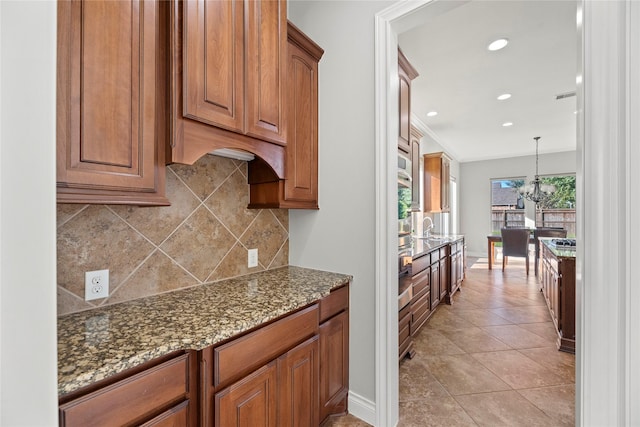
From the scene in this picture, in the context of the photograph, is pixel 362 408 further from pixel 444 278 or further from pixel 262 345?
pixel 444 278

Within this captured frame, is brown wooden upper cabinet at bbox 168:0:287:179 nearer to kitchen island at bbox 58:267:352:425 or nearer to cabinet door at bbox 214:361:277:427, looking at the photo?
kitchen island at bbox 58:267:352:425

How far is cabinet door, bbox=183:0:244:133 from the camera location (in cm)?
110

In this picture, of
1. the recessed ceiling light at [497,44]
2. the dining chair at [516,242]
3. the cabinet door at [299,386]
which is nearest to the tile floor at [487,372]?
the cabinet door at [299,386]

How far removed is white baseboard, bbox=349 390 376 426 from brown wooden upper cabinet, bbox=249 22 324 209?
1.25 m

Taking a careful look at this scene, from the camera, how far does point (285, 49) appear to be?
5.09 ft

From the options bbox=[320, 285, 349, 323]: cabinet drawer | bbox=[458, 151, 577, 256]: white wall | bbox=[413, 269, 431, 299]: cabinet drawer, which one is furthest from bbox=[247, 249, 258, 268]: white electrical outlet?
bbox=[458, 151, 577, 256]: white wall

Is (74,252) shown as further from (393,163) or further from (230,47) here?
(393,163)

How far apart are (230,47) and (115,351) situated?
1.25 m

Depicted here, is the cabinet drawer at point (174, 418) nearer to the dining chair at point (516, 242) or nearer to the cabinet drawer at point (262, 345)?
the cabinet drawer at point (262, 345)

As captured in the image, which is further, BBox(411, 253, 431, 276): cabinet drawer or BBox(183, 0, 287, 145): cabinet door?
BBox(411, 253, 431, 276): cabinet drawer

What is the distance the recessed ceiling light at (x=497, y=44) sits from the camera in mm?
2525
